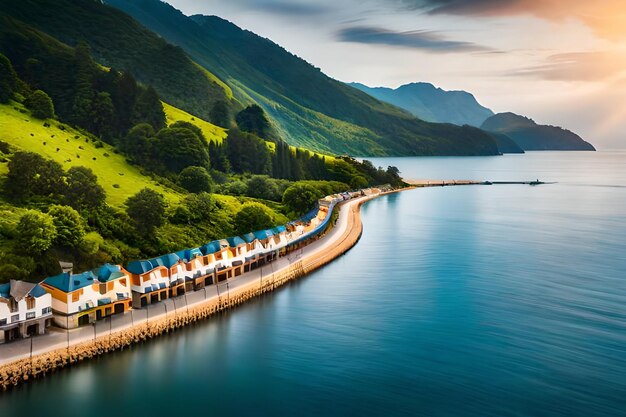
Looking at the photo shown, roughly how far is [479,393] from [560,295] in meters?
34.6

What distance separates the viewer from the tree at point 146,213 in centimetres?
8088

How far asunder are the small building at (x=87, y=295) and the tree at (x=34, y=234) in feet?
32.7

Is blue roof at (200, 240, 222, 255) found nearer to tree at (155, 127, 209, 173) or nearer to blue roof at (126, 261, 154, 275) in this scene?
blue roof at (126, 261, 154, 275)

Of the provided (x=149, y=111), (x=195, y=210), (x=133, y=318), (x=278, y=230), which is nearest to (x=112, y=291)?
(x=133, y=318)

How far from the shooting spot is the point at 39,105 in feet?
366

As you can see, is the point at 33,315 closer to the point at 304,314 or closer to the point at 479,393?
the point at 304,314

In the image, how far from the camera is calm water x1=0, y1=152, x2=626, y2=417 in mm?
43406

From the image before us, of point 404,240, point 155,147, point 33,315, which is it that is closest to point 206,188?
point 155,147

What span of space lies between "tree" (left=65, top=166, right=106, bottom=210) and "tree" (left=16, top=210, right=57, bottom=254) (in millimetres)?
15541

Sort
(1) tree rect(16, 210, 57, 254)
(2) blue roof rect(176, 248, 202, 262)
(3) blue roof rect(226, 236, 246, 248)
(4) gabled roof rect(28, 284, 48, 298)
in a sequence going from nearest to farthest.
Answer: (4) gabled roof rect(28, 284, 48, 298), (1) tree rect(16, 210, 57, 254), (2) blue roof rect(176, 248, 202, 262), (3) blue roof rect(226, 236, 246, 248)

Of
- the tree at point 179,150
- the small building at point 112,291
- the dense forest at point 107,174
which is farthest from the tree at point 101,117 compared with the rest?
the small building at point 112,291

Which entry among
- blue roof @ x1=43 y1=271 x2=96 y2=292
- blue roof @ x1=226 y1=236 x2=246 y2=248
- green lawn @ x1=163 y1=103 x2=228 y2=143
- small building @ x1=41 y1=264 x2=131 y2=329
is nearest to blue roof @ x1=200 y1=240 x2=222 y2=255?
blue roof @ x1=226 y1=236 x2=246 y2=248

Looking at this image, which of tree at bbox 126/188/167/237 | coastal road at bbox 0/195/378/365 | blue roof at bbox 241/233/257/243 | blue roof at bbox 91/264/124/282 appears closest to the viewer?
A: coastal road at bbox 0/195/378/365

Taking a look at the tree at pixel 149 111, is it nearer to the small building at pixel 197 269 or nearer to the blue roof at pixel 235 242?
the blue roof at pixel 235 242
